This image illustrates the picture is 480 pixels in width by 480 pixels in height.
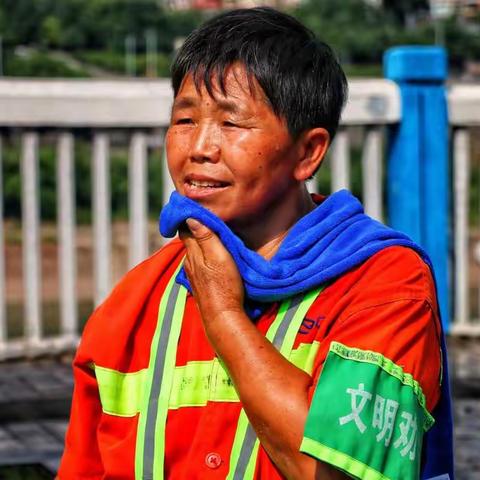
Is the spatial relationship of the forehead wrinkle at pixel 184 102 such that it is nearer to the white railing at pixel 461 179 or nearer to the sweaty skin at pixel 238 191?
the sweaty skin at pixel 238 191

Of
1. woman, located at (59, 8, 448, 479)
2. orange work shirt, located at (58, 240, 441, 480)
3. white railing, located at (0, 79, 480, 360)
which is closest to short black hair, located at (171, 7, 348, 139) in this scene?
woman, located at (59, 8, 448, 479)

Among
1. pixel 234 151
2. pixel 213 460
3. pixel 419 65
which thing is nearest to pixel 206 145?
pixel 234 151

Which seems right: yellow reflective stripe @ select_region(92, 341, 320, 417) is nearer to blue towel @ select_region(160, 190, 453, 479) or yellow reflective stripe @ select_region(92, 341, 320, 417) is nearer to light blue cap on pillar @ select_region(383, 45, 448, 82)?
blue towel @ select_region(160, 190, 453, 479)

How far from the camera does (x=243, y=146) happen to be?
2.05m

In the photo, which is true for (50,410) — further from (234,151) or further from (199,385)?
(234,151)

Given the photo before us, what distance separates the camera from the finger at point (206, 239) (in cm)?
206

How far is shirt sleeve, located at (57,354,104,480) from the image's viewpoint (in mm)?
2285

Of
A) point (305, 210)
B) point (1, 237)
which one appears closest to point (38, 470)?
point (1, 237)

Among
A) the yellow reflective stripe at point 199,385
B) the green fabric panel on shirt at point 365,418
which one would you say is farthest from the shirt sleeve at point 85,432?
the green fabric panel on shirt at point 365,418

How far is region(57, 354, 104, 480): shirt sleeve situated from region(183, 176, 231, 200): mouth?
1.33 ft

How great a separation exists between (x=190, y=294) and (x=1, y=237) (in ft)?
14.0

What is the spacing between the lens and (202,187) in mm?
2076

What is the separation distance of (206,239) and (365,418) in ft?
1.33

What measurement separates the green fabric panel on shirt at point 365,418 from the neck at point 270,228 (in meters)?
0.32
